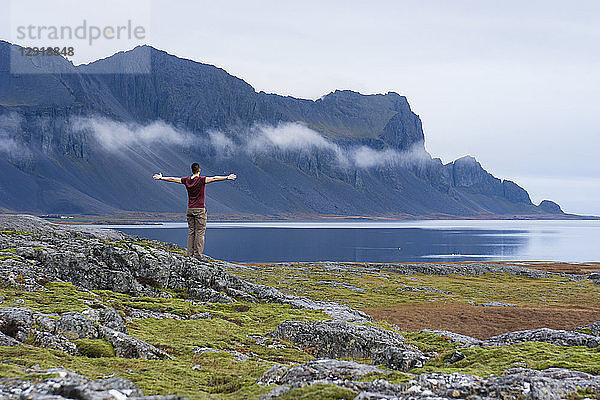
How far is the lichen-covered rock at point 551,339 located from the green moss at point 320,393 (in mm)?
14737

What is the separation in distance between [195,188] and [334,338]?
11.6 metres

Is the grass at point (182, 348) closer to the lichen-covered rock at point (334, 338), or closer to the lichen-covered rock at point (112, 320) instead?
the lichen-covered rock at point (112, 320)

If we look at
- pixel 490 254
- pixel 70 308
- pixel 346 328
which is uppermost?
pixel 70 308

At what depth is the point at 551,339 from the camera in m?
23.3

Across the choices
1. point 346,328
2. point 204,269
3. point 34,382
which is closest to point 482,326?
point 346,328

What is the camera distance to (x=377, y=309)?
49406 mm

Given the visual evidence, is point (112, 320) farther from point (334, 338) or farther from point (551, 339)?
point (551, 339)

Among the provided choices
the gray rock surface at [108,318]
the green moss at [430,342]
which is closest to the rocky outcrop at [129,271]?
the green moss at [430,342]

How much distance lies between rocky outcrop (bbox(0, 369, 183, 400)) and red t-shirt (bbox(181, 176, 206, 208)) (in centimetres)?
1665

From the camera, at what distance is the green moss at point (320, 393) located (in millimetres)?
11391

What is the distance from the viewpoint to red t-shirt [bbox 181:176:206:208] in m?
27.9

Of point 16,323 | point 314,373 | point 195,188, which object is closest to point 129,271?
point 195,188

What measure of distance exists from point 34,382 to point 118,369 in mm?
4057

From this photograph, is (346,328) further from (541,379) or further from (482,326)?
(482,326)
